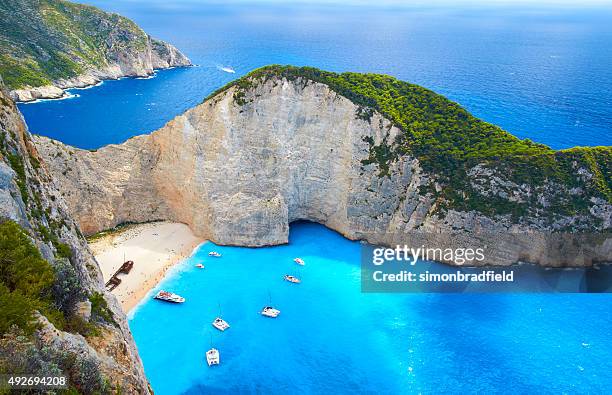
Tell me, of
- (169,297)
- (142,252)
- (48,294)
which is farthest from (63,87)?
(48,294)

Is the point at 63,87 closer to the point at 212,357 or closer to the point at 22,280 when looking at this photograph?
the point at 212,357

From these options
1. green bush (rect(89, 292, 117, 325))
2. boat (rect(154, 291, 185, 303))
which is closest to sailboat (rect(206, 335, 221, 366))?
boat (rect(154, 291, 185, 303))

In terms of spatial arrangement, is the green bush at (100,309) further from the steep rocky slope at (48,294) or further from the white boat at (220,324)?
the white boat at (220,324)

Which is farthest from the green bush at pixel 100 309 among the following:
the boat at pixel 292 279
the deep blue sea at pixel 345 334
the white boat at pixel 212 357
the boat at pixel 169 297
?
the boat at pixel 292 279

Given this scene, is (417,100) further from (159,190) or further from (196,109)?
(159,190)

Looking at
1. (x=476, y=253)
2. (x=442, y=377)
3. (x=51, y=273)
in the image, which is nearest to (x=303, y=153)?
(x=476, y=253)

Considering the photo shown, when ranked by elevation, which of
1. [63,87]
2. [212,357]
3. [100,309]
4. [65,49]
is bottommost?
[212,357]
